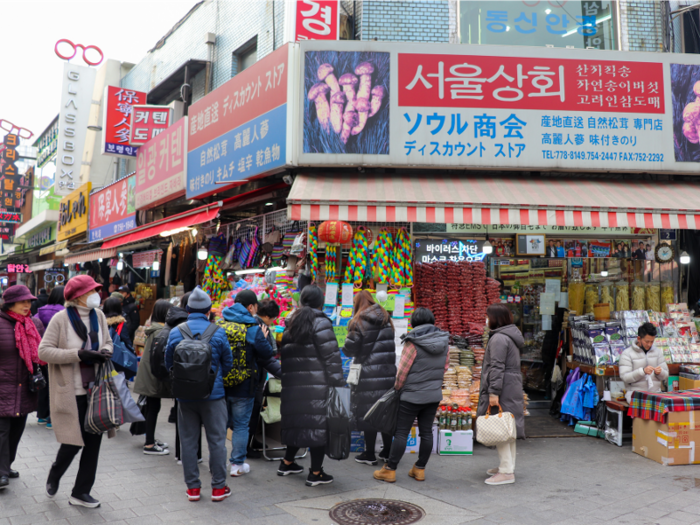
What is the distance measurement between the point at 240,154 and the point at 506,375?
222 inches

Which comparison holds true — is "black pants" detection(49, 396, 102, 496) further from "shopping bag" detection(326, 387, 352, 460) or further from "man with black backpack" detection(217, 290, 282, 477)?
"shopping bag" detection(326, 387, 352, 460)

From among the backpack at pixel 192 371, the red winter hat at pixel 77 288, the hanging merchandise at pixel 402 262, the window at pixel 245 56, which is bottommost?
the backpack at pixel 192 371

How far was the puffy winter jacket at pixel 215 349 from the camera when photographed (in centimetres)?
481

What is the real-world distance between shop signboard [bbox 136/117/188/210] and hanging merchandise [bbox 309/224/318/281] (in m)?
4.28

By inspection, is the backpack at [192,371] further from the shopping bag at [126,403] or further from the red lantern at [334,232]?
the red lantern at [334,232]

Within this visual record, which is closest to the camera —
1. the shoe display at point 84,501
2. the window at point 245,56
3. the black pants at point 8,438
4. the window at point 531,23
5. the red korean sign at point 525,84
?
the shoe display at point 84,501

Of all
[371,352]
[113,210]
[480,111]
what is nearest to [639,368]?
[371,352]

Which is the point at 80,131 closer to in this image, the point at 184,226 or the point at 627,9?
the point at 184,226

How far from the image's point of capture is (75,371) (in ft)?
15.3

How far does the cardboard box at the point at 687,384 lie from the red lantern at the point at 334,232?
5.21m

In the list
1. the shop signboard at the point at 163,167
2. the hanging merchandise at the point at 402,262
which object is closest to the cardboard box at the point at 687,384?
the hanging merchandise at the point at 402,262

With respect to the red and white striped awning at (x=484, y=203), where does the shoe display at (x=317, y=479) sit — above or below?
below

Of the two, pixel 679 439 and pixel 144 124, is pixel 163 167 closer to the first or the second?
pixel 144 124

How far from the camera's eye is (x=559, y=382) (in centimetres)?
883
